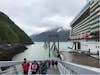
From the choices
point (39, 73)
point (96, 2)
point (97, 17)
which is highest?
point (96, 2)

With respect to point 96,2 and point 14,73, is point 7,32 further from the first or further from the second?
point 14,73

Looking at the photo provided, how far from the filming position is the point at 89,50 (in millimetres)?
55469

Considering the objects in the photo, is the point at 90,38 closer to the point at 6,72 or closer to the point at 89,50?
the point at 89,50

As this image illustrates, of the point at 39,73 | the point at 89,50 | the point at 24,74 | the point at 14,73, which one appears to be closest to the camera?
the point at 14,73

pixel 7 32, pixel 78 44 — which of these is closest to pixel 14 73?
pixel 78 44

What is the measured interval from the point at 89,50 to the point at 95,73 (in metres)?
53.2

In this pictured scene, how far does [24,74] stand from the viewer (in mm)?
10688

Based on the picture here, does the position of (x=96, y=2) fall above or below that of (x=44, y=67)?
above

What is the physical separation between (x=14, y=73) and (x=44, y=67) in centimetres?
320

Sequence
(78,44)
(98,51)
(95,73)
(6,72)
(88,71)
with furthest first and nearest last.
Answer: (78,44), (98,51), (6,72), (88,71), (95,73)

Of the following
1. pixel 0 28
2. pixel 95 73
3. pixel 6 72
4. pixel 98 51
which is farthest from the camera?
pixel 0 28

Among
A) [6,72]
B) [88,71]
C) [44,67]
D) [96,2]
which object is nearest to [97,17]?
[96,2]

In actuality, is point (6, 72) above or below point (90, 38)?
below

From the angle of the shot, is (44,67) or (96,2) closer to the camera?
(44,67)
